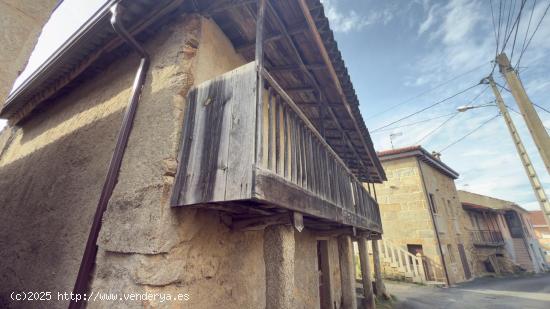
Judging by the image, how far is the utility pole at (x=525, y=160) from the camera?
7.55 metres

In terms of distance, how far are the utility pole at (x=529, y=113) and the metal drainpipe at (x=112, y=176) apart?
977cm

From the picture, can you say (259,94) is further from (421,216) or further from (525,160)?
(421,216)

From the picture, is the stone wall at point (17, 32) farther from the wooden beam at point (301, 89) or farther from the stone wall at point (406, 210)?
the stone wall at point (406, 210)

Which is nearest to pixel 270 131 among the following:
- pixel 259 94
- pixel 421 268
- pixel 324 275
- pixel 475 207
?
pixel 259 94

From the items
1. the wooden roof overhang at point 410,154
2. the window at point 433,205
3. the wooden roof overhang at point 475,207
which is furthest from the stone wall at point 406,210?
the wooden roof overhang at point 475,207

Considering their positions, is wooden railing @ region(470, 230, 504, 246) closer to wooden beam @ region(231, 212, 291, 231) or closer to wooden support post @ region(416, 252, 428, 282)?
wooden support post @ region(416, 252, 428, 282)

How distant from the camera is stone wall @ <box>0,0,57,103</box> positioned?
4.24 ft

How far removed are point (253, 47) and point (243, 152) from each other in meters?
2.29

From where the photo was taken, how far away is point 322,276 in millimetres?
5895

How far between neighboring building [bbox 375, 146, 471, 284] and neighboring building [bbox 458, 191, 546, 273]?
4.61 meters

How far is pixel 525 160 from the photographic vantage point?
27.0 feet

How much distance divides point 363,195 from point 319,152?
3.39m

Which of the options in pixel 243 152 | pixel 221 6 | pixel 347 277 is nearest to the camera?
pixel 243 152

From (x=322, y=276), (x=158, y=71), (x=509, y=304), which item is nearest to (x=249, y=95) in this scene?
(x=158, y=71)
